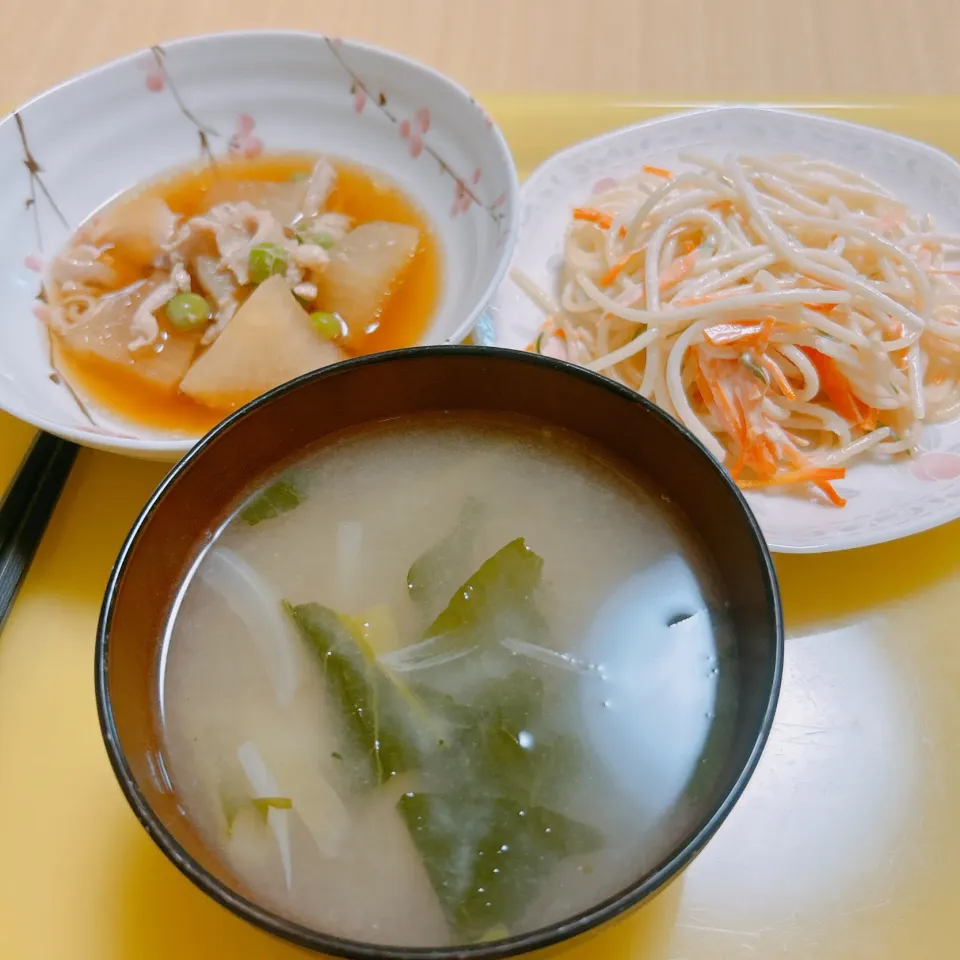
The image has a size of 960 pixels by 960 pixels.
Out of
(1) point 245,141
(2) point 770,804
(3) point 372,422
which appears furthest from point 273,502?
(1) point 245,141

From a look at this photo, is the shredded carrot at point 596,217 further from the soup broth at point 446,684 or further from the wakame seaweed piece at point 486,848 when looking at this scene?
the wakame seaweed piece at point 486,848

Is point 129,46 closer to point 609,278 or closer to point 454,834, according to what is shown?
point 609,278

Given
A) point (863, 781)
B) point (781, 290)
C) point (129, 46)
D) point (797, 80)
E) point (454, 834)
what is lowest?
point (863, 781)

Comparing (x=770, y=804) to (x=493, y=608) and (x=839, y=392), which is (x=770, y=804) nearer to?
(x=493, y=608)

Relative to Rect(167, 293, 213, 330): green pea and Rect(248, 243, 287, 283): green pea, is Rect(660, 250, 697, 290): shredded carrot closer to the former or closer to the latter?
Rect(248, 243, 287, 283): green pea

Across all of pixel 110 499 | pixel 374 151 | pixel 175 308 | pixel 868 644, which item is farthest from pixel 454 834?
pixel 374 151

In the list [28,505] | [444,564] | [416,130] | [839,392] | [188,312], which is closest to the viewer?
[444,564]

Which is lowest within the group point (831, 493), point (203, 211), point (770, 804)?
point (770, 804)
